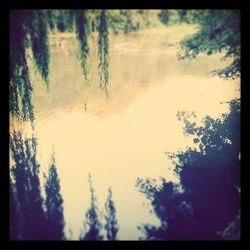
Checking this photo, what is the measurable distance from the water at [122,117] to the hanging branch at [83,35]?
0.14 ft

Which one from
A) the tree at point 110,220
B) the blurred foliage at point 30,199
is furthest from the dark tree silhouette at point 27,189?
the tree at point 110,220

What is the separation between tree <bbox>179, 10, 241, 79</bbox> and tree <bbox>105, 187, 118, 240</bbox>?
3.90 feet

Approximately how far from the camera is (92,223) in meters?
2.56

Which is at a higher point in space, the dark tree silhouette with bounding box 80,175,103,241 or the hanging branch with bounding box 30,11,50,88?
the hanging branch with bounding box 30,11,50,88

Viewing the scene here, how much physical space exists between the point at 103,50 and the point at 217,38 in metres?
0.82

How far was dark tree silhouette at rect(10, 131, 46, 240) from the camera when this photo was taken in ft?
8.36

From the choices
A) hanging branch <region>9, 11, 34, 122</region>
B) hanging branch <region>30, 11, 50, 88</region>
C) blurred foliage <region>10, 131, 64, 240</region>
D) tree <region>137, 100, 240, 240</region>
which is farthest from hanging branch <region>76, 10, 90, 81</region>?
tree <region>137, 100, 240, 240</region>

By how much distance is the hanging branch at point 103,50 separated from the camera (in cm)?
244

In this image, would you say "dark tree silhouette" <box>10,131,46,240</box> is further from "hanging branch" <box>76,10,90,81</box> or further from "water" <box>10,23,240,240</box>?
"hanging branch" <box>76,10,90,81</box>

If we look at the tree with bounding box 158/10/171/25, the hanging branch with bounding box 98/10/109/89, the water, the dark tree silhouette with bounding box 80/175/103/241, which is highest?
the tree with bounding box 158/10/171/25

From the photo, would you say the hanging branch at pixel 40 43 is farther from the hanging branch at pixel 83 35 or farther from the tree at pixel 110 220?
the tree at pixel 110 220

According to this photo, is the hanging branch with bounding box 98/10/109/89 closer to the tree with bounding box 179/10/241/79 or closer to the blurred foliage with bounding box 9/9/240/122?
the blurred foliage with bounding box 9/9/240/122

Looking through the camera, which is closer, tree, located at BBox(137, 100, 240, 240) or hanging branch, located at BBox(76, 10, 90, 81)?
hanging branch, located at BBox(76, 10, 90, 81)
